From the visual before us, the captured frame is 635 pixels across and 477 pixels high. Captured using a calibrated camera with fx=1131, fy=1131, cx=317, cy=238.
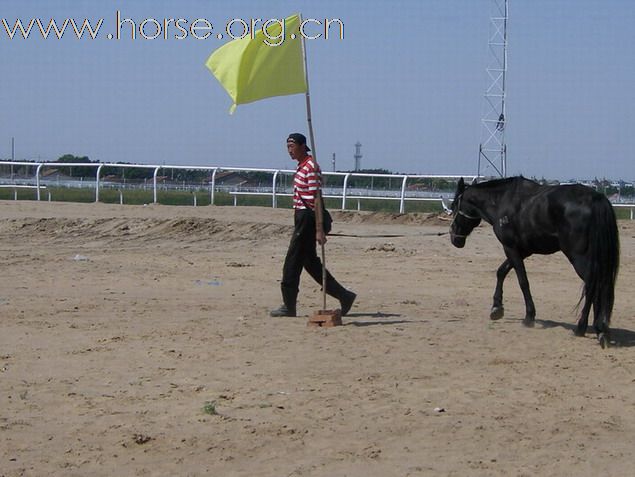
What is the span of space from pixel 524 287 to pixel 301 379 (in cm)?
378

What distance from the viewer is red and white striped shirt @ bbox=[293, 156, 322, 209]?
11281 millimetres

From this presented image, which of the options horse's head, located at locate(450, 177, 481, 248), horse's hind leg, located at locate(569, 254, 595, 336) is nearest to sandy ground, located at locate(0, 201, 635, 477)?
horse's hind leg, located at locate(569, 254, 595, 336)

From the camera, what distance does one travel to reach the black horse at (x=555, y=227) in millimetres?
10070

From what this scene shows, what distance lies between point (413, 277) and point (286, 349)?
A: 6.57 m

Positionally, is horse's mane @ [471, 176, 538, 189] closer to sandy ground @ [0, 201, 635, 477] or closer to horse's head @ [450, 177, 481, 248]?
horse's head @ [450, 177, 481, 248]

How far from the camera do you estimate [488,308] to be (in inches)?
510

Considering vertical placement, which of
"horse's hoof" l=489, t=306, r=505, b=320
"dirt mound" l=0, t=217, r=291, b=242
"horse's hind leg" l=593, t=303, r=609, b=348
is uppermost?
"horse's hind leg" l=593, t=303, r=609, b=348

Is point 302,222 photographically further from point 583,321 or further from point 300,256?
point 583,321

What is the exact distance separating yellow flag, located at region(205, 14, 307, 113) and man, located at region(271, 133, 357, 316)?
58cm

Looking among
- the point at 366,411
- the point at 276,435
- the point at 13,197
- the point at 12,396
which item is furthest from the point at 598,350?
the point at 13,197

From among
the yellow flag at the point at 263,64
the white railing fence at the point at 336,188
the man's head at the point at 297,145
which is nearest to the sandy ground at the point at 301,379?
the man's head at the point at 297,145

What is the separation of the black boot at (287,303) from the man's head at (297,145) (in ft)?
4.47

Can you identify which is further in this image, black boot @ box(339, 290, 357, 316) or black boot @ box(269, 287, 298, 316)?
black boot @ box(339, 290, 357, 316)

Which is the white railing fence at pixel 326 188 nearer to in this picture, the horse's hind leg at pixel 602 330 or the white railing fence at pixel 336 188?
the white railing fence at pixel 336 188
